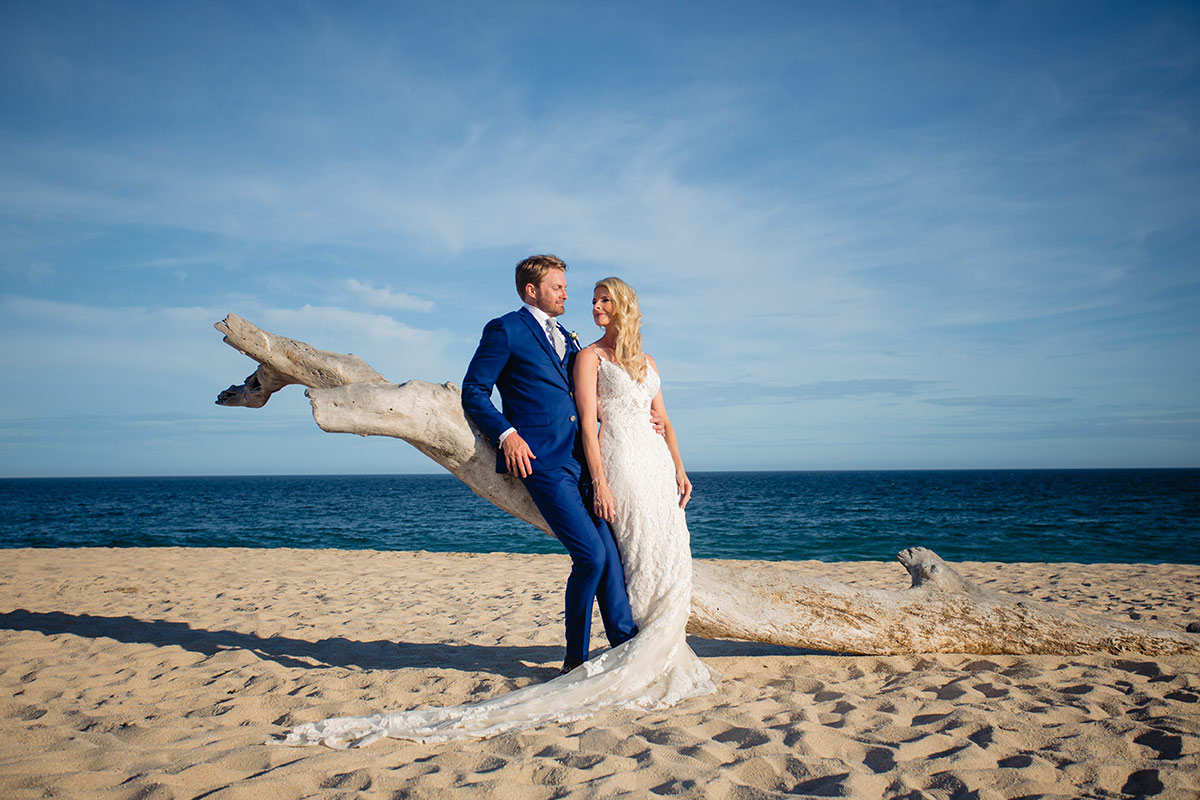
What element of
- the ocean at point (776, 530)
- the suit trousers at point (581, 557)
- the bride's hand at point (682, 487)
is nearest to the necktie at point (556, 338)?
the suit trousers at point (581, 557)

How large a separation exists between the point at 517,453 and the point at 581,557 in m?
0.67

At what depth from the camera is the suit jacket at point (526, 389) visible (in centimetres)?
364

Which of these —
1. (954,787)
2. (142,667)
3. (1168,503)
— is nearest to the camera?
(954,787)

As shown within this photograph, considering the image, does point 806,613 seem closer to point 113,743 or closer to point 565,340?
point 565,340

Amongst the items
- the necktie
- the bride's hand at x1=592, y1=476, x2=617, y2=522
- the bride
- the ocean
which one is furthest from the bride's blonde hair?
the ocean

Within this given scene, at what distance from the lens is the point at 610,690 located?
3414 millimetres

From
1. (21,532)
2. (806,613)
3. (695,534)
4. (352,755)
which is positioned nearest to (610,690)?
(352,755)

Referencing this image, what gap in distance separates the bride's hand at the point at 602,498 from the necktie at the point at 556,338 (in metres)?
0.74

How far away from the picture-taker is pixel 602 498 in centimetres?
368

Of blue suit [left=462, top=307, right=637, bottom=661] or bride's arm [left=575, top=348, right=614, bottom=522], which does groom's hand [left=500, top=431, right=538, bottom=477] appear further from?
bride's arm [left=575, top=348, right=614, bottom=522]

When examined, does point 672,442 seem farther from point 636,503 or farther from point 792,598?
point 792,598

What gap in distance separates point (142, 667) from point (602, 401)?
3725 millimetres

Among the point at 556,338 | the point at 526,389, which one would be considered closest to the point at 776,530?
the point at 556,338

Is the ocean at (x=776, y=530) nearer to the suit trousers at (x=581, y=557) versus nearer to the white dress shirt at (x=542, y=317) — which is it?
the suit trousers at (x=581, y=557)
